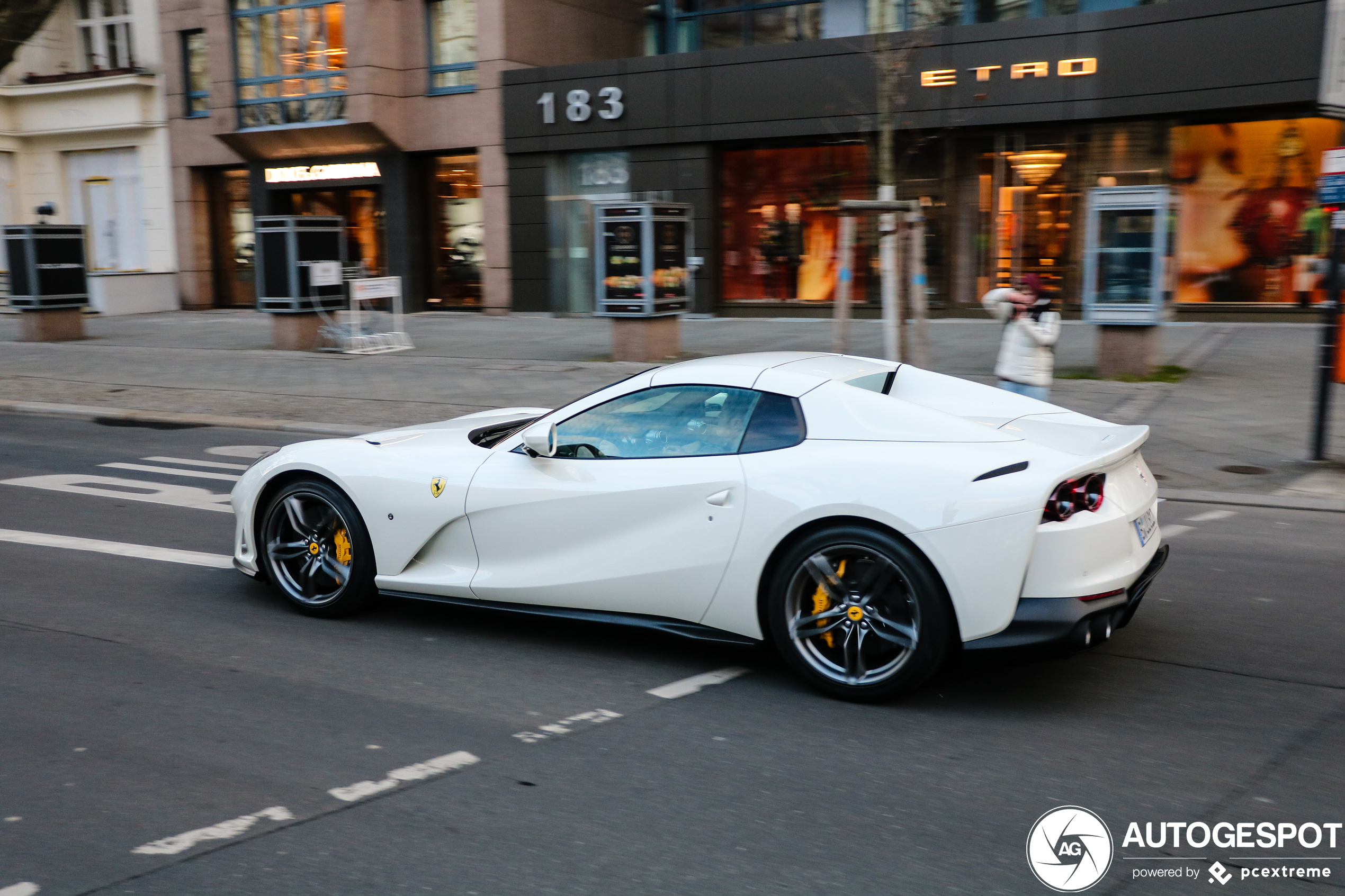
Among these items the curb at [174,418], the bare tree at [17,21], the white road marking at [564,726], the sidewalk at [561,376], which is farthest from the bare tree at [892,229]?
the bare tree at [17,21]

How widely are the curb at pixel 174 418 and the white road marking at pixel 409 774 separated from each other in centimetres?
796

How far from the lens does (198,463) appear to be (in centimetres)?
1052

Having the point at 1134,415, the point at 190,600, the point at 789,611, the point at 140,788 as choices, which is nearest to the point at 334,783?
the point at 140,788

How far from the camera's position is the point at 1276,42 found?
18578 mm

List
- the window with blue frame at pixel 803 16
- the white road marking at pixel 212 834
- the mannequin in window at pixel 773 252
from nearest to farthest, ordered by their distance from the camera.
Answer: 1. the white road marking at pixel 212 834
2. the window with blue frame at pixel 803 16
3. the mannequin in window at pixel 773 252

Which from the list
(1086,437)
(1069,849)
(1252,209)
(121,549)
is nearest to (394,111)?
(1252,209)

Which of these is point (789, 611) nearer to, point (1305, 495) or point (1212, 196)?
point (1305, 495)

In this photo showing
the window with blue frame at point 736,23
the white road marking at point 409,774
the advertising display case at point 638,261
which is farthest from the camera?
the window with blue frame at point 736,23

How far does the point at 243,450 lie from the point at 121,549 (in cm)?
409

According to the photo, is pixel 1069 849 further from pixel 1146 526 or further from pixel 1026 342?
pixel 1026 342

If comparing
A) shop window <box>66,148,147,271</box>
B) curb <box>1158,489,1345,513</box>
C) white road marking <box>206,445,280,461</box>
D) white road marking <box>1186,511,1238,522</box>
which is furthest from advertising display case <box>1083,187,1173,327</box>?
shop window <box>66,148,147,271</box>

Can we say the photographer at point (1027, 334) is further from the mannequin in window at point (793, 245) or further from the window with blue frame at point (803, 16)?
the mannequin in window at point (793, 245)

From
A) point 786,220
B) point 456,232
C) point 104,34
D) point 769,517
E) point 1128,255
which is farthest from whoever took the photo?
point 104,34

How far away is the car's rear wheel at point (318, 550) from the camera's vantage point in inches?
227
